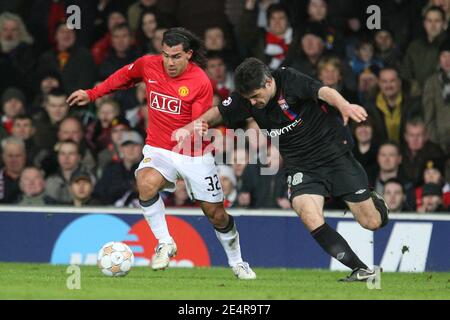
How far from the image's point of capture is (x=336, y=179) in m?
11.0

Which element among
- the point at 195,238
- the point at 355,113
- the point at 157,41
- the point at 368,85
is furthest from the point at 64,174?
the point at 355,113

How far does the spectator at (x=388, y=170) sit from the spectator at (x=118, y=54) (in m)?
3.84

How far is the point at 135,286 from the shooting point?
10.2 m

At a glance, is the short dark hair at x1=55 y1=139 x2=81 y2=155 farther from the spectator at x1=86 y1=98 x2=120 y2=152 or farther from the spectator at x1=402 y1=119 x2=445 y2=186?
the spectator at x1=402 y1=119 x2=445 y2=186

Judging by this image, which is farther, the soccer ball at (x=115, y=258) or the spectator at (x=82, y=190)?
the spectator at (x=82, y=190)

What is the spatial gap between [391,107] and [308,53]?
127cm

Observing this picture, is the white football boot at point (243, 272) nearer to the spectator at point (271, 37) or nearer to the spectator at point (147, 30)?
the spectator at point (271, 37)

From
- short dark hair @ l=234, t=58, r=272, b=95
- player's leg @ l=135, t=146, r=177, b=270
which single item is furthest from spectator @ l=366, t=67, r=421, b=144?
short dark hair @ l=234, t=58, r=272, b=95

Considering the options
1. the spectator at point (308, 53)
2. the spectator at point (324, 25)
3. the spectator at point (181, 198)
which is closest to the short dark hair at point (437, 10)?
the spectator at point (324, 25)

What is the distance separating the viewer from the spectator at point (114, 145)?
15594 mm

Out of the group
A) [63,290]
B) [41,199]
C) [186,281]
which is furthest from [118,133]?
[63,290]

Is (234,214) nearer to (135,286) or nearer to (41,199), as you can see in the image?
(41,199)

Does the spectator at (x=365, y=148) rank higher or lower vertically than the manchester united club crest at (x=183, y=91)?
lower

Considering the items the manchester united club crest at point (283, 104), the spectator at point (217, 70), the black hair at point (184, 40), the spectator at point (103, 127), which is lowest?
the spectator at point (103, 127)
